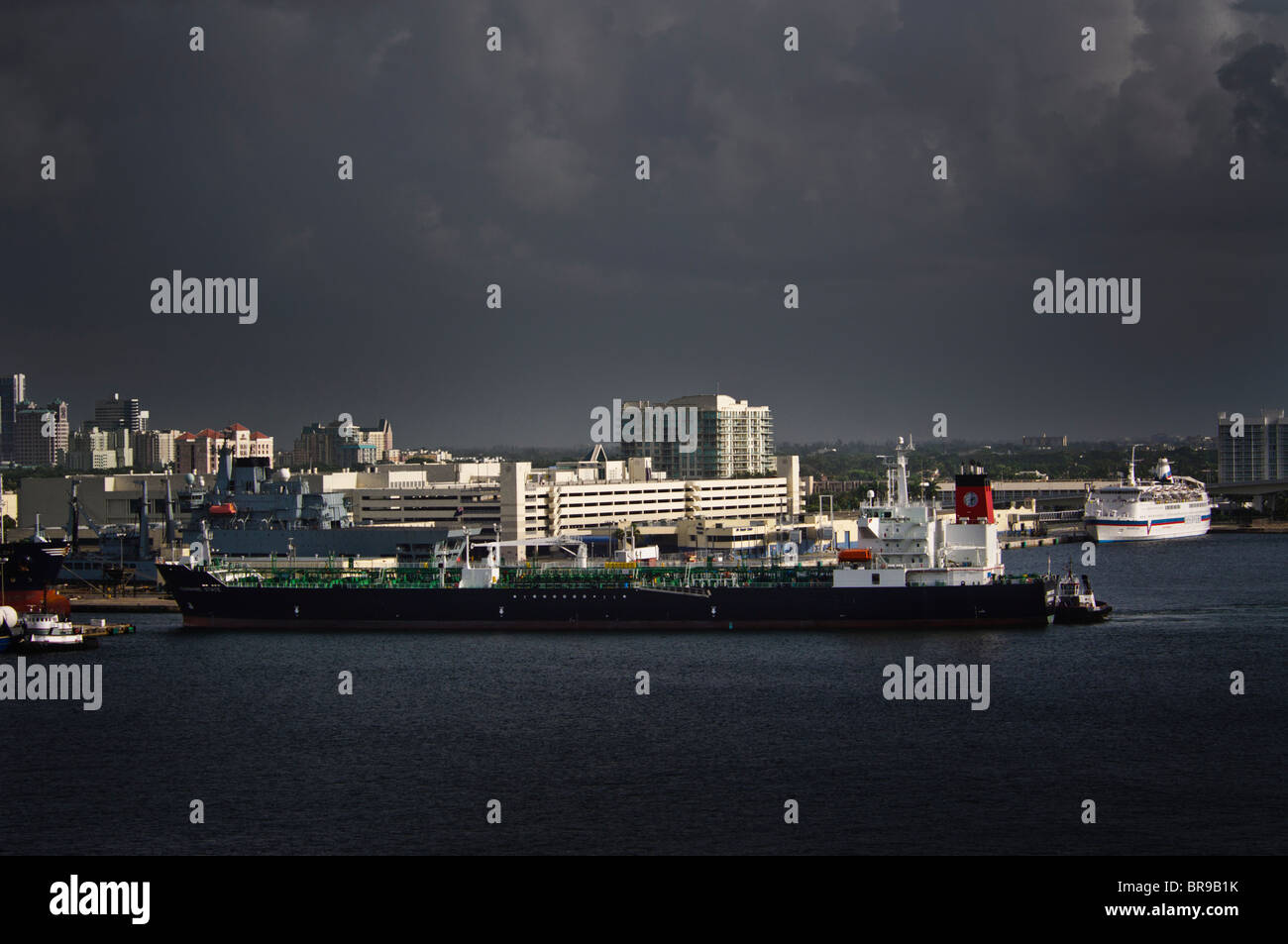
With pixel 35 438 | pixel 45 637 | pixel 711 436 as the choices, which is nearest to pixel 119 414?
pixel 35 438

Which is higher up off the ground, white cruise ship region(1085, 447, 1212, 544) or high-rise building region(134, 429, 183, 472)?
high-rise building region(134, 429, 183, 472)

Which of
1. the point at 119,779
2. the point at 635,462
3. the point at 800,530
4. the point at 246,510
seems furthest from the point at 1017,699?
the point at 635,462

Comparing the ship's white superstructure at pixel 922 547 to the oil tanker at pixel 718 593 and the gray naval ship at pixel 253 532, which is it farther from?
the gray naval ship at pixel 253 532

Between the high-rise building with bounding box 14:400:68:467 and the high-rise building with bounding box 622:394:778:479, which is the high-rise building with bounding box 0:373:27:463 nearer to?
the high-rise building with bounding box 14:400:68:467

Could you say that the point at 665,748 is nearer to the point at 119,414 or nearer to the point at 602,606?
the point at 602,606

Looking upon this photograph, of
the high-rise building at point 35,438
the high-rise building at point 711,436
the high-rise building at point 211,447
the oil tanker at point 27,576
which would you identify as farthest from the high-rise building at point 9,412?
the oil tanker at point 27,576

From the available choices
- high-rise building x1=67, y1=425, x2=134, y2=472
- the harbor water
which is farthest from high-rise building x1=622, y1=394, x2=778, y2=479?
the harbor water
